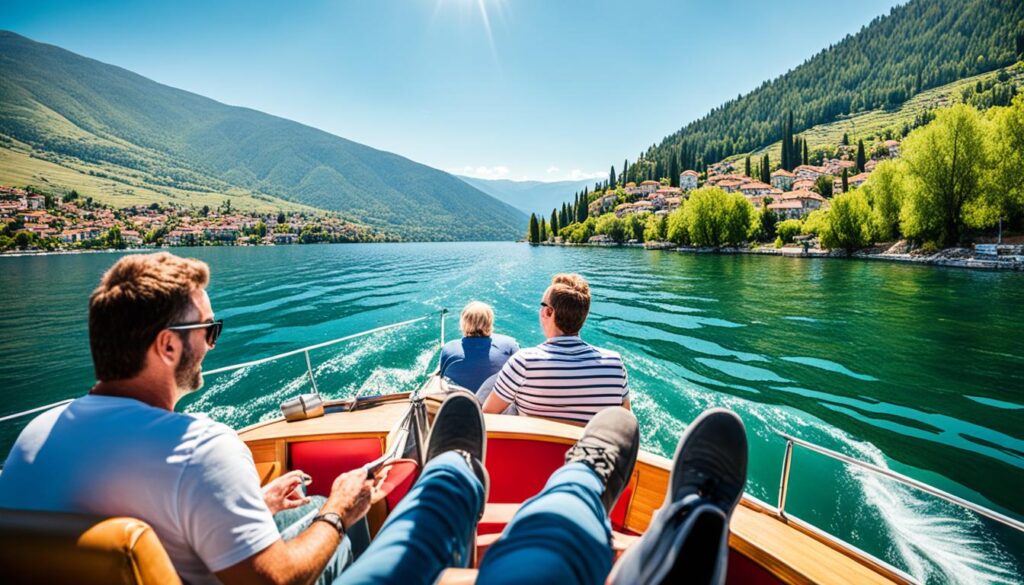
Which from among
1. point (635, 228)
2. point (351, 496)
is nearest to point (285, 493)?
point (351, 496)

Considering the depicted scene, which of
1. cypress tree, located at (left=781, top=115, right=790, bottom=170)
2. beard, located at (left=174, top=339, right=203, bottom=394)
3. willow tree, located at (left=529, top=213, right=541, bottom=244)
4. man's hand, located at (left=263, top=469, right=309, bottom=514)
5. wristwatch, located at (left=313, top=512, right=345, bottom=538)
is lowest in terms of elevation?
man's hand, located at (left=263, top=469, right=309, bottom=514)

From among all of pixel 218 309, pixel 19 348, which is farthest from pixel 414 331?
pixel 19 348

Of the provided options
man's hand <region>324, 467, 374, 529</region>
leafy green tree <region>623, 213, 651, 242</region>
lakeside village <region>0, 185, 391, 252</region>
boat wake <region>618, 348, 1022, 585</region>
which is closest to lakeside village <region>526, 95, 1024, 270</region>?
leafy green tree <region>623, 213, 651, 242</region>

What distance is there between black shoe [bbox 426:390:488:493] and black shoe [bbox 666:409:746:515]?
77cm

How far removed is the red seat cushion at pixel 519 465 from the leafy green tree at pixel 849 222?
148 ft

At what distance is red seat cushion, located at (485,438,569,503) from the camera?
218cm

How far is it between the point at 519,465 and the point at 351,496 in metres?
1.02

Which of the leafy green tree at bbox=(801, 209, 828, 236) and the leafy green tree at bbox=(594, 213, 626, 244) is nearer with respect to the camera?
the leafy green tree at bbox=(801, 209, 828, 236)

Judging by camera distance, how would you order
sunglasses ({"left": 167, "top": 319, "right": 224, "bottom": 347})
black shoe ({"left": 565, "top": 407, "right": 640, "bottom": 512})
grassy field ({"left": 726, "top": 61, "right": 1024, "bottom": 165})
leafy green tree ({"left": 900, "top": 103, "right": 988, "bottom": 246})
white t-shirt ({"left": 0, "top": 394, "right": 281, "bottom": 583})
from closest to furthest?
white t-shirt ({"left": 0, "top": 394, "right": 281, "bottom": 583})
sunglasses ({"left": 167, "top": 319, "right": 224, "bottom": 347})
black shoe ({"left": 565, "top": 407, "right": 640, "bottom": 512})
leafy green tree ({"left": 900, "top": 103, "right": 988, "bottom": 246})
grassy field ({"left": 726, "top": 61, "right": 1024, "bottom": 165})

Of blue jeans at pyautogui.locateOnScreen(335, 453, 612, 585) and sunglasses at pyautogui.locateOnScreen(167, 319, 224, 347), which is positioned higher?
sunglasses at pyautogui.locateOnScreen(167, 319, 224, 347)

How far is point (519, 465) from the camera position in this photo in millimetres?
2246

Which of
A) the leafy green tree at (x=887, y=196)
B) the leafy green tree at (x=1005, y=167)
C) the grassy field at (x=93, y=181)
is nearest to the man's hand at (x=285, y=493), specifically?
the leafy green tree at (x=1005, y=167)

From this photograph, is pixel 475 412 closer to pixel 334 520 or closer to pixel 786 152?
pixel 334 520

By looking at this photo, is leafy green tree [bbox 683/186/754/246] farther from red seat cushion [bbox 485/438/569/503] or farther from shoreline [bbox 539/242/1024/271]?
red seat cushion [bbox 485/438/569/503]
